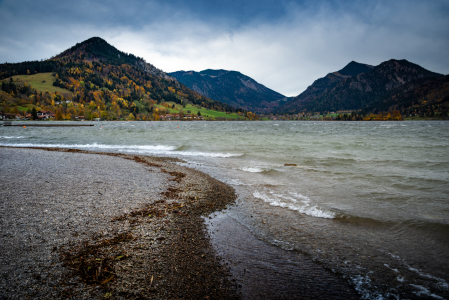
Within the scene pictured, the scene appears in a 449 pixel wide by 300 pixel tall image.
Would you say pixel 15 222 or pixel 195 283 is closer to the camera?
pixel 195 283

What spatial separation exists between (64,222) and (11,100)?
25465 cm

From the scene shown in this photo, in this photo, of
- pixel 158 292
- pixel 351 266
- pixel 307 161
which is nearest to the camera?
pixel 158 292

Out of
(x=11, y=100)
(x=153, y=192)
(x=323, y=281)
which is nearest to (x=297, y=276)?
(x=323, y=281)

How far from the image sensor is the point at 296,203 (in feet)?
32.2

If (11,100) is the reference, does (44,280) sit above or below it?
below

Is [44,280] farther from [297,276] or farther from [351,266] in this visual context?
[351,266]

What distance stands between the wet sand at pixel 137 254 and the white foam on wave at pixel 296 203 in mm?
2490

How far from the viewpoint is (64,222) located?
6.45 meters

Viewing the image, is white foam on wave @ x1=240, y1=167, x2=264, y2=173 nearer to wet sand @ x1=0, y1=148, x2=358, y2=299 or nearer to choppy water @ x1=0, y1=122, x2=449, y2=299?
choppy water @ x1=0, y1=122, x2=449, y2=299

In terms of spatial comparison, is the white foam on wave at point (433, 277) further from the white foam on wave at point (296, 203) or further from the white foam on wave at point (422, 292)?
the white foam on wave at point (296, 203)

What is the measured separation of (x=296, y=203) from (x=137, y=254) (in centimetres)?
712

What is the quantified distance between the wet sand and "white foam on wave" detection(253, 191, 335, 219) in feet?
8.17

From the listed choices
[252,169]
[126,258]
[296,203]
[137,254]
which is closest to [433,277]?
[296,203]

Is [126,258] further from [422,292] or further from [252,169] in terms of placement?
[252,169]
